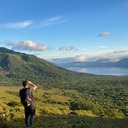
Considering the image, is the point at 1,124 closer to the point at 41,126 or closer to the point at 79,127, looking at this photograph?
the point at 41,126

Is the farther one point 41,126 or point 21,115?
point 21,115

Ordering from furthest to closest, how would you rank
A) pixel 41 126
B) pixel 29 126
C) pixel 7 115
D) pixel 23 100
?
pixel 7 115, pixel 41 126, pixel 29 126, pixel 23 100

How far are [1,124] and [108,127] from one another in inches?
283

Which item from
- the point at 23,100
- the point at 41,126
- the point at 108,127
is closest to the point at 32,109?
the point at 23,100

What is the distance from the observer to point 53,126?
1917 cm

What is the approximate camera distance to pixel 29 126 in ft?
55.8

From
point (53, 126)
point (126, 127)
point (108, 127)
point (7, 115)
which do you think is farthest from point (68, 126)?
point (7, 115)

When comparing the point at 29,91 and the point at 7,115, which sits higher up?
the point at 29,91

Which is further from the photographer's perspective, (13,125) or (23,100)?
(13,125)

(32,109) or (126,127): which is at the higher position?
(32,109)

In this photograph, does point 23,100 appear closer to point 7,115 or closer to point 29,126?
point 29,126

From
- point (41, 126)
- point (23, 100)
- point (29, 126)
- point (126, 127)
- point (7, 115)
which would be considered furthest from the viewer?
point (7, 115)

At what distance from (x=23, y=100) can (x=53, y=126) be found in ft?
13.6

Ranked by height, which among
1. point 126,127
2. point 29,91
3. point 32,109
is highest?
point 29,91
